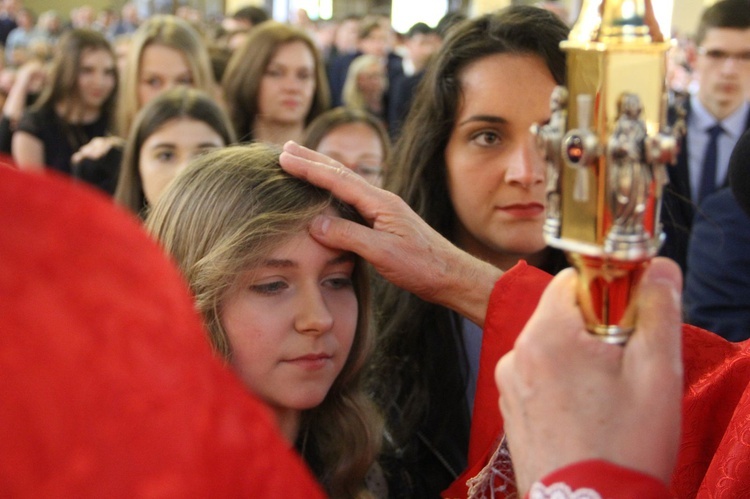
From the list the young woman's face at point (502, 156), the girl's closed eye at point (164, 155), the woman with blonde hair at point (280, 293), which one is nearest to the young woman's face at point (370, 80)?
the girl's closed eye at point (164, 155)

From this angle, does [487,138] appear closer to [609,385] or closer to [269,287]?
[269,287]

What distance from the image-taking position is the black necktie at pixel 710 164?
3782 mm

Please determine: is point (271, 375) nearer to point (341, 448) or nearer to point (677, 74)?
point (341, 448)

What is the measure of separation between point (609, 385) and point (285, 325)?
0.77m

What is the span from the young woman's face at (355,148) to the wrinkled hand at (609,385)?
2.64 metres

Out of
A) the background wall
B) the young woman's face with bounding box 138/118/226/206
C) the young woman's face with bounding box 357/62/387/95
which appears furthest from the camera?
the background wall

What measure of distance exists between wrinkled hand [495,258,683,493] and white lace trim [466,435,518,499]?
20.1 inches

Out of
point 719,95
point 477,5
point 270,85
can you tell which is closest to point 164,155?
point 270,85

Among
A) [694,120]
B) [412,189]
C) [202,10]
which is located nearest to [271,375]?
[412,189]

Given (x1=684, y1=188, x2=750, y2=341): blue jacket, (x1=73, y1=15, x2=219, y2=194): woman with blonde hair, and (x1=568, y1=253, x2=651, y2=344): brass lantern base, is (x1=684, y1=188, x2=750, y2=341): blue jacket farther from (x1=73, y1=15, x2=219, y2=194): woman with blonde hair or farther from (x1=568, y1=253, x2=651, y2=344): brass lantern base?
(x1=73, y1=15, x2=219, y2=194): woman with blonde hair

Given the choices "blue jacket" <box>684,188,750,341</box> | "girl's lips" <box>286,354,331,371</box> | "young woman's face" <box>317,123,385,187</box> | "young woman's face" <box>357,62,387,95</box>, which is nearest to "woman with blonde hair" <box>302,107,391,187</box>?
"young woman's face" <box>317,123,385,187</box>

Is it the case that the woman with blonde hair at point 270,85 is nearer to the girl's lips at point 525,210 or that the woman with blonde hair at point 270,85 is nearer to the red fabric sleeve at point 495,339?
the girl's lips at point 525,210

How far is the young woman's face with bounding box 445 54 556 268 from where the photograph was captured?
184 centimetres

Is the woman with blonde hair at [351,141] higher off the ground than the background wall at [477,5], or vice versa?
the background wall at [477,5]
